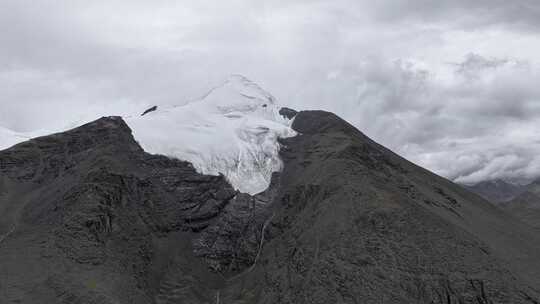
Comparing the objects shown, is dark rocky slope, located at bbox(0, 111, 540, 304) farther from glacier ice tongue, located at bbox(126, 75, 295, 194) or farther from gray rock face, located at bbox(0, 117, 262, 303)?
glacier ice tongue, located at bbox(126, 75, 295, 194)

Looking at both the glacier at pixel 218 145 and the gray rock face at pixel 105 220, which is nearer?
the gray rock face at pixel 105 220

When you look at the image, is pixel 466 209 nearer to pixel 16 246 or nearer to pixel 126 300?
pixel 126 300

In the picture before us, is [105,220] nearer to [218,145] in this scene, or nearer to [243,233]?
[243,233]

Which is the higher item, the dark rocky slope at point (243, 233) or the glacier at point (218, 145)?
the glacier at point (218, 145)

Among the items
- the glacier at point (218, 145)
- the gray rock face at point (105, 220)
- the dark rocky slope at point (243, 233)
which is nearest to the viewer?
the dark rocky slope at point (243, 233)

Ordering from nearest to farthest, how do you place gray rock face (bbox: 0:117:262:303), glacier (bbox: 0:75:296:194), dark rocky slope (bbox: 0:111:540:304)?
dark rocky slope (bbox: 0:111:540:304), gray rock face (bbox: 0:117:262:303), glacier (bbox: 0:75:296:194)

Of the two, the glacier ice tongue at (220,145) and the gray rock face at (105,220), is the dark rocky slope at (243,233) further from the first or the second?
the glacier ice tongue at (220,145)

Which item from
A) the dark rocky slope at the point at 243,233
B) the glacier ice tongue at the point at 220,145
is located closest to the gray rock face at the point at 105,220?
the dark rocky slope at the point at 243,233

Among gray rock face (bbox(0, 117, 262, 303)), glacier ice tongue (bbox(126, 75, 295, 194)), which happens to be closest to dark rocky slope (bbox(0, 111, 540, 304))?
gray rock face (bbox(0, 117, 262, 303))
